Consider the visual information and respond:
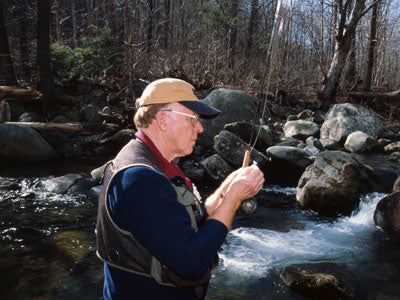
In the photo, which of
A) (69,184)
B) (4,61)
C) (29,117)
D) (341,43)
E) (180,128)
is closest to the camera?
(180,128)

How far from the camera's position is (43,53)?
1401cm

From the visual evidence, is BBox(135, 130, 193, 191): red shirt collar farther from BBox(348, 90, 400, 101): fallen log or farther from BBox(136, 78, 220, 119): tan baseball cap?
BBox(348, 90, 400, 101): fallen log

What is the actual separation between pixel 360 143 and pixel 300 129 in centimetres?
238

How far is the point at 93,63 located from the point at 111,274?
663 inches

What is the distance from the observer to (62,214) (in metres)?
6.80

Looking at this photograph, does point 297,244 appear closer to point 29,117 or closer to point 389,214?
point 389,214

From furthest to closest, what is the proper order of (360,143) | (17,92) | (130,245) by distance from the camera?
(360,143) → (17,92) → (130,245)

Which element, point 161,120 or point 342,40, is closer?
point 161,120

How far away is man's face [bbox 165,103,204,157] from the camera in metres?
1.87

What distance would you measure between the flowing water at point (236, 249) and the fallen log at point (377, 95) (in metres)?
11.7

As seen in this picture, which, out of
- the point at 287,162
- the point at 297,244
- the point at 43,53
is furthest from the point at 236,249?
the point at 43,53

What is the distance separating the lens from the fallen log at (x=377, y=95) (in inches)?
665

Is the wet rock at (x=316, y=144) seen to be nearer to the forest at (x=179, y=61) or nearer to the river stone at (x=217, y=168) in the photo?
the river stone at (x=217, y=168)

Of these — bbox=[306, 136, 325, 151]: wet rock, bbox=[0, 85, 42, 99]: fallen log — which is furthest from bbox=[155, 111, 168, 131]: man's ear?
bbox=[0, 85, 42, 99]: fallen log
